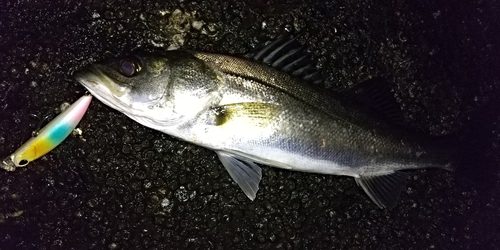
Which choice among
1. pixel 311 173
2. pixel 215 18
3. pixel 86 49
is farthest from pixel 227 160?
pixel 86 49

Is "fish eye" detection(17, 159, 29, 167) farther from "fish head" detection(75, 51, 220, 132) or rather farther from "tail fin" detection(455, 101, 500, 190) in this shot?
"tail fin" detection(455, 101, 500, 190)

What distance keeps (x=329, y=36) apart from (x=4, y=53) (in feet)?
6.64

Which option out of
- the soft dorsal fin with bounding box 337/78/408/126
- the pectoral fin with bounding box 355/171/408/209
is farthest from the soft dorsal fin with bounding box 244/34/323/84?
the pectoral fin with bounding box 355/171/408/209

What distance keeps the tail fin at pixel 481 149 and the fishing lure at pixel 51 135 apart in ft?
7.96

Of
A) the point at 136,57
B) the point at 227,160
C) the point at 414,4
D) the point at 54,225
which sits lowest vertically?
the point at 54,225

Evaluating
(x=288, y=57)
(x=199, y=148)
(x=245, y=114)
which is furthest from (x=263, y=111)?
(x=199, y=148)

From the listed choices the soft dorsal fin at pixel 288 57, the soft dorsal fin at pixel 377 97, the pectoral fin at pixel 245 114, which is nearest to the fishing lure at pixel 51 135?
the pectoral fin at pixel 245 114

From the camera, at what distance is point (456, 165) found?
117 inches

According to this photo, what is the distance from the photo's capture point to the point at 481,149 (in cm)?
310

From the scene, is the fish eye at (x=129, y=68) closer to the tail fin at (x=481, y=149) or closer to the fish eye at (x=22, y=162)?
the fish eye at (x=22, y=162)

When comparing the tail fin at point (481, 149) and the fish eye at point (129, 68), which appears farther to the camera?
the tail fin at point (481, 149)

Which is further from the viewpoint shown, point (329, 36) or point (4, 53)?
point (329, 36)

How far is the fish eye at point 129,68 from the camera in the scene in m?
2.39

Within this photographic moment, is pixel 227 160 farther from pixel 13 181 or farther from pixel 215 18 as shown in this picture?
pixel 13 181
